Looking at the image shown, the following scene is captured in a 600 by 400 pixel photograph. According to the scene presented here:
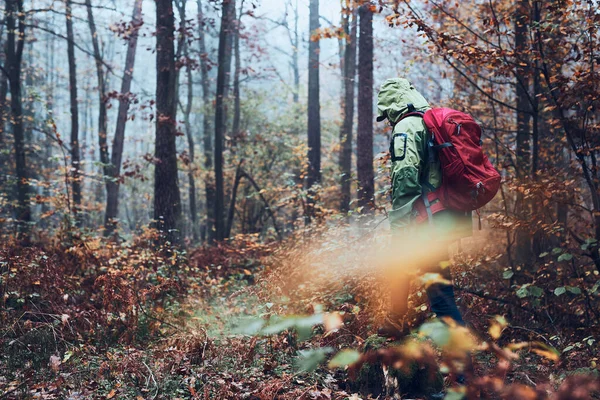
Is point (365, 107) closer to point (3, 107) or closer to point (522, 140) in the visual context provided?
point (522, 140)

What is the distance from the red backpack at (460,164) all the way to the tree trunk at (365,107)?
20.5 ft

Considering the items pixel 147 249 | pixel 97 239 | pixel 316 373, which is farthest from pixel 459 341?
pixel 97 239

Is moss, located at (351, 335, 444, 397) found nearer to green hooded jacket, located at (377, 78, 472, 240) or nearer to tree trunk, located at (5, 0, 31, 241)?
green hooded jacket, located at (377, 78, 472, 240)

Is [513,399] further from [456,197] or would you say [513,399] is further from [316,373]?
[316,373]

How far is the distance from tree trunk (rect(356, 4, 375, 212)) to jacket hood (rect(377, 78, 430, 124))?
5.92 meters

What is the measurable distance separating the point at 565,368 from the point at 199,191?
24088mm

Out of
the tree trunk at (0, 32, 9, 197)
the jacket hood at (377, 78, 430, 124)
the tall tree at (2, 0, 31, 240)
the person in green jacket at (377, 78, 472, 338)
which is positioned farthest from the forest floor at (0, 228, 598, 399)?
the tree trunk at (0, 32, 9, 197)

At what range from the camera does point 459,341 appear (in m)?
1.43

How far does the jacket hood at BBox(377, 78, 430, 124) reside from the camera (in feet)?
13.7

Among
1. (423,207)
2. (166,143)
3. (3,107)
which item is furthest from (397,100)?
(3,107)

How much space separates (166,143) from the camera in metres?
9.58

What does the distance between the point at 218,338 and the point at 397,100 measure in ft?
10.5

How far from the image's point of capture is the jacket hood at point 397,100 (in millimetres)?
4172

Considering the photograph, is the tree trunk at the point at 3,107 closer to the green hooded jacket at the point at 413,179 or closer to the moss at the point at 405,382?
the moss at the point at 405,382
